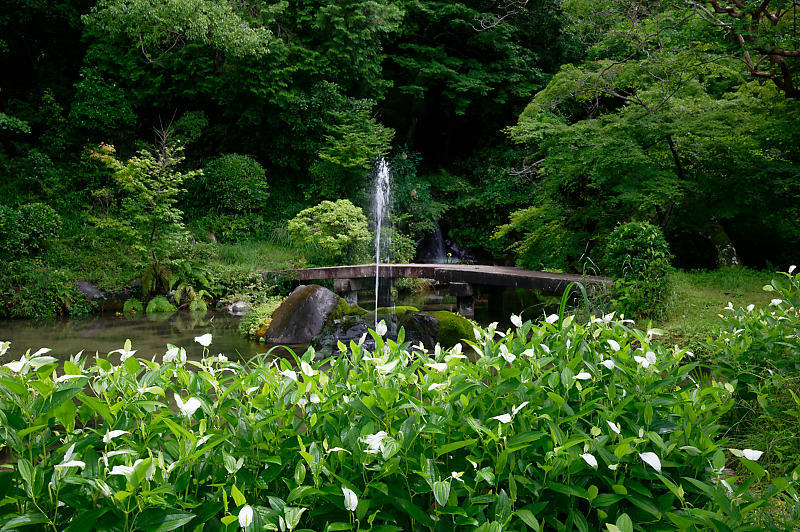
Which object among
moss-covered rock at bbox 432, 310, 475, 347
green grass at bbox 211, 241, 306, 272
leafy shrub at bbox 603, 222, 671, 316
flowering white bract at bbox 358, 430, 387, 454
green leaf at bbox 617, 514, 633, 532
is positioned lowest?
moss-covered rock at bbox 432, 310, 475, 347

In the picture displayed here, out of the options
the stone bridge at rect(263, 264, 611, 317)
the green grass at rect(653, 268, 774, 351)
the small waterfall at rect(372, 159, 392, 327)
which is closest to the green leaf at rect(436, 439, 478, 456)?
the green grass at rect(653, 268, 774, 351)

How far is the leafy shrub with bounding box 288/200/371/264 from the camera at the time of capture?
37.7ft

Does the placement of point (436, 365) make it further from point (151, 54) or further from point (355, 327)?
point (151, 54)

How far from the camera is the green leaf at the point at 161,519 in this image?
862 mm

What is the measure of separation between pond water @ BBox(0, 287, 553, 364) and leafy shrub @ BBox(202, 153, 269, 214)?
458cm

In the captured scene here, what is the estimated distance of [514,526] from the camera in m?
1.08

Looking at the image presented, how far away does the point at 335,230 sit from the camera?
1179cm

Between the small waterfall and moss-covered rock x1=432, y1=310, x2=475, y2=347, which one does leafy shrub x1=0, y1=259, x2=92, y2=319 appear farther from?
the small waterfall

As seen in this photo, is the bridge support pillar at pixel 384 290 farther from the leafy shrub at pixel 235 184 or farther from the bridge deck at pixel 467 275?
the leafy shrub at pixel 235 184

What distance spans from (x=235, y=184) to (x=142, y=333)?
21.0 ft

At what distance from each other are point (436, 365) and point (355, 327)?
6.15 meters

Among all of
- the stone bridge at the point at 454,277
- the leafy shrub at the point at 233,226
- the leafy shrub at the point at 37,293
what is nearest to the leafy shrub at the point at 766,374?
the stone bridge at the point at 454,277

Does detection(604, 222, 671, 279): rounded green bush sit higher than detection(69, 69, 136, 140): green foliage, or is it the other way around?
detection(69, 69, 136, 140): green foliage

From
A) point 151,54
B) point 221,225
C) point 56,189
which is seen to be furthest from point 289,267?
point 151,54
